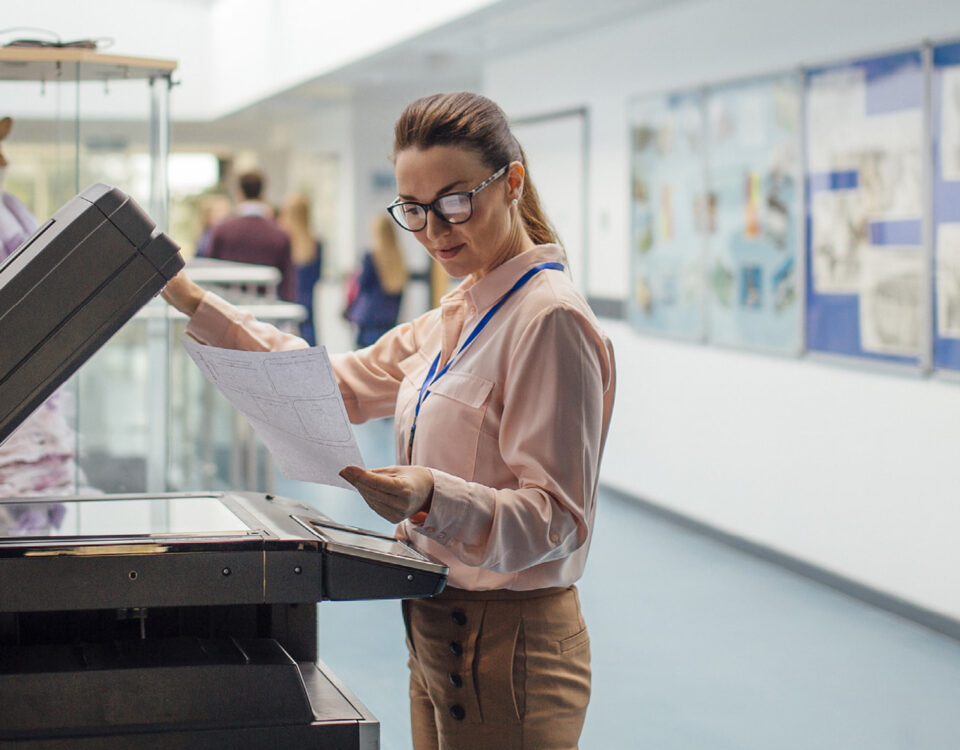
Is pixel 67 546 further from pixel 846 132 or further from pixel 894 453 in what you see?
pixel 846 132

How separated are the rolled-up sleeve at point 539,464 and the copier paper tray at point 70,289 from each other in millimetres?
404

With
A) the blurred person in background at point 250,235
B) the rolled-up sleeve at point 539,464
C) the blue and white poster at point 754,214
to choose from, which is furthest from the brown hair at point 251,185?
the rolled-up sleeve at point 539,464

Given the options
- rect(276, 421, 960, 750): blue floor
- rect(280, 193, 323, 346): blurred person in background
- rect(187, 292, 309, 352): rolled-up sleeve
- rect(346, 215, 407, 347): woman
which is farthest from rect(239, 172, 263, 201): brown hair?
rect(187, 292, 309, 352): rolled-up sleeve

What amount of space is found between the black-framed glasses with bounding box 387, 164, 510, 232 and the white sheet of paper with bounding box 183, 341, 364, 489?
0.83 feet

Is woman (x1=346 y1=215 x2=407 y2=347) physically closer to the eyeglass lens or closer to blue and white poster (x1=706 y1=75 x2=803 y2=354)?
blue and white poster (x1=706 y1=75 x2=803 y2=354)

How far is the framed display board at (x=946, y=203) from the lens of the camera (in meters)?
4.02

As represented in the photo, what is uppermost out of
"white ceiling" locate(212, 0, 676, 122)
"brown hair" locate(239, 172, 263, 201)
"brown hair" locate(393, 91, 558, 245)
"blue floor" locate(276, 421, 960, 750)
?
"white ceiling" locate(212, 0, 676, 122)

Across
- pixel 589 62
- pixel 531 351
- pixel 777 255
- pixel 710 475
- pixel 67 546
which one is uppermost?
pixel 589 62

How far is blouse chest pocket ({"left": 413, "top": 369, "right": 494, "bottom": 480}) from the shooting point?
1480mm

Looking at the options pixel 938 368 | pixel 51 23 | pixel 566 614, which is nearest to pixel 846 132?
pixel 938 368

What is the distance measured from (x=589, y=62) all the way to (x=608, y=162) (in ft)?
2.00

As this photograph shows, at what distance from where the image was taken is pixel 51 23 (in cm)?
1246

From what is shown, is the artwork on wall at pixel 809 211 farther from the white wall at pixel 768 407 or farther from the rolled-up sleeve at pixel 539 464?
the rolled-up sleeve at pixel 539 464

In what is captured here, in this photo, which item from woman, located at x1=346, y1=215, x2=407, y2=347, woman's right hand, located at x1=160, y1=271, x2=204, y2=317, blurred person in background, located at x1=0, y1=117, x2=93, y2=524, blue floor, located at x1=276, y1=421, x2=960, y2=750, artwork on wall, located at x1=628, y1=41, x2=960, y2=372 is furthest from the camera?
woman, located at x1=346, y1=215, x2=407, y2=347
